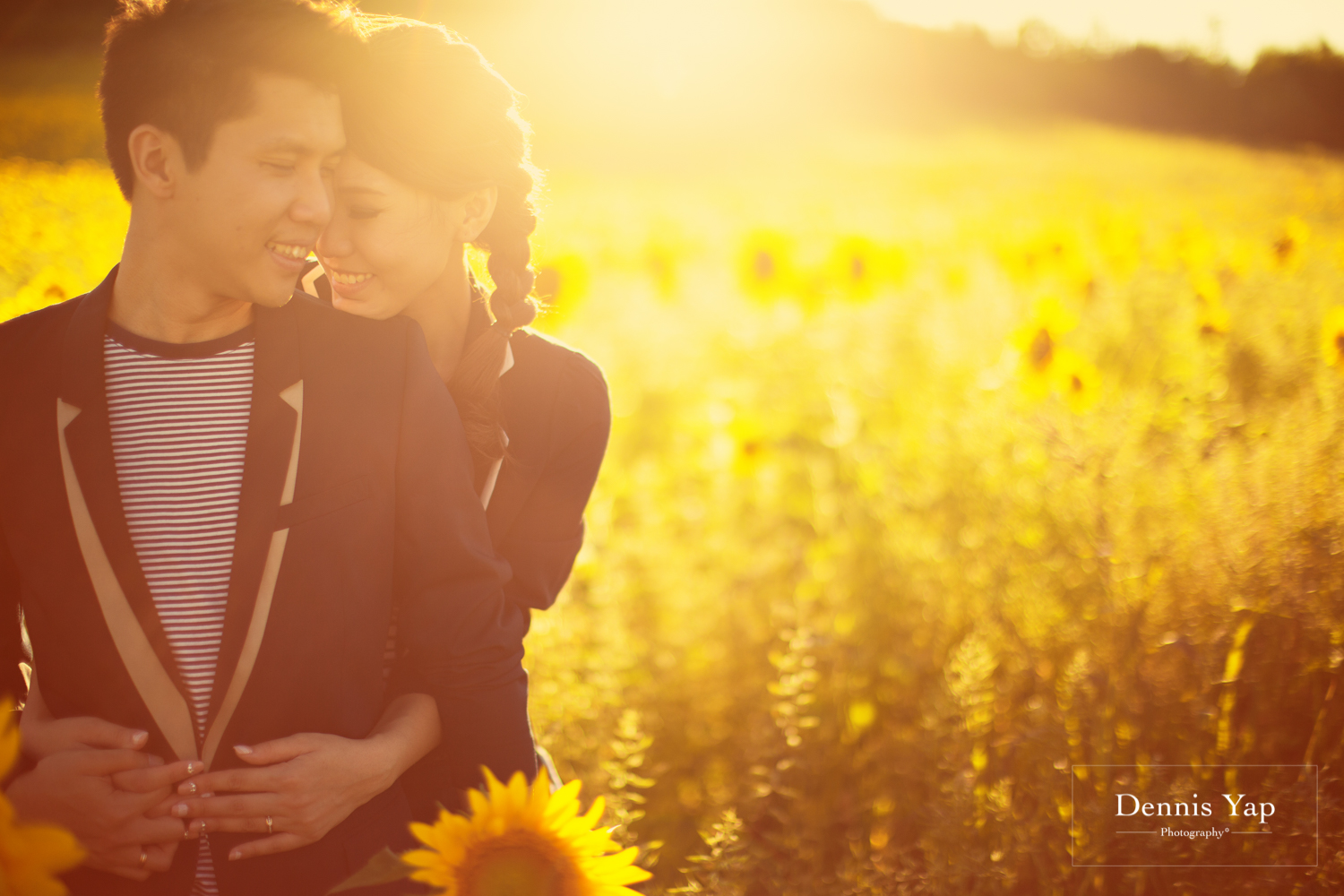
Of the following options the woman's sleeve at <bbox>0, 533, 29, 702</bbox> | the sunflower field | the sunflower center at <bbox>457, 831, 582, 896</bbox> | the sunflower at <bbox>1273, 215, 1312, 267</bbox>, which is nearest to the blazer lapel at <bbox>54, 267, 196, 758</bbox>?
the woman's sleeve at <bbox>0, 533, 29, 702</bbox>

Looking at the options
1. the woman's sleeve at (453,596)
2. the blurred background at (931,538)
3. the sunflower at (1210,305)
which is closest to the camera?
the woman's sleeve at (453,596)

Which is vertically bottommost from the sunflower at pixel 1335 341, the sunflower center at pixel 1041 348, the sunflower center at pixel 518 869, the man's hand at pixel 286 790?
the sunflower center at pixel 518 869

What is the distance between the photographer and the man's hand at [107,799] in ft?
3.57

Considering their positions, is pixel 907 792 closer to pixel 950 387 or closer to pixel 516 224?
pixel 516 224

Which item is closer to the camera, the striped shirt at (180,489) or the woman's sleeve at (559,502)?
the striped shirt at (180,489)

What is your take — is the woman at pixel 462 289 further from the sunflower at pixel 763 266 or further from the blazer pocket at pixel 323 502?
the sunflower at pixel 763 266

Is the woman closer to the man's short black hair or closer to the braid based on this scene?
the braid

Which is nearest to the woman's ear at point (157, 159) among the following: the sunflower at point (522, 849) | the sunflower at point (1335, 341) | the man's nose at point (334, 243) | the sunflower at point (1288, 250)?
the man's nose at point (334, 243)

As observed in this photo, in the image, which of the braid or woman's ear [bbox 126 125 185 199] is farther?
the braid

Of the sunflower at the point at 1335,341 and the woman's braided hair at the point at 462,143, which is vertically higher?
the sunflower at the point at 1335,341

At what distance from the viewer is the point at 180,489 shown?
47.2 inches

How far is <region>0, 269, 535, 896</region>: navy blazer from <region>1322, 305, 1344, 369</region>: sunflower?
3.30 m

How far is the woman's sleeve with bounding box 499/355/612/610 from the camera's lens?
60.6 inches

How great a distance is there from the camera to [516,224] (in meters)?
1.68
